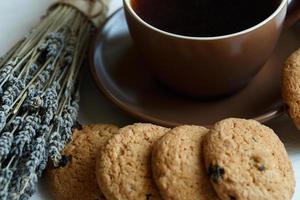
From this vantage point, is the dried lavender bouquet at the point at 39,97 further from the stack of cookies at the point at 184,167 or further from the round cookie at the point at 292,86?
the round cookie at the point at 292,86

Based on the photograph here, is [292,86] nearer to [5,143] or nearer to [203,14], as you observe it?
[203,14]

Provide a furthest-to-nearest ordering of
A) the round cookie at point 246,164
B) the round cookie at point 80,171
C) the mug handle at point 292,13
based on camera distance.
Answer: the mug handle at point 292,13 < the round cookie at point 80,171 < the round cookie at point 246,164

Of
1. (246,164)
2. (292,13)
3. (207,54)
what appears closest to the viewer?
(246,164)

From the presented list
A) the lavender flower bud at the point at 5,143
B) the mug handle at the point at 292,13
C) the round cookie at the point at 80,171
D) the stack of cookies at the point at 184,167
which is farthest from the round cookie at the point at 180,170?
the mug handle at the point at 292,13

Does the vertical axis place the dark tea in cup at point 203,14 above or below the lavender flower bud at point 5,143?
above

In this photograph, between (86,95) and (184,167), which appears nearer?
(184,167)

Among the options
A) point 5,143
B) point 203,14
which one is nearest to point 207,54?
point 203,14

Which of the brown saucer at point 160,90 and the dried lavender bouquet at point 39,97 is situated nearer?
the dried lavender bouquet at point 39,97
